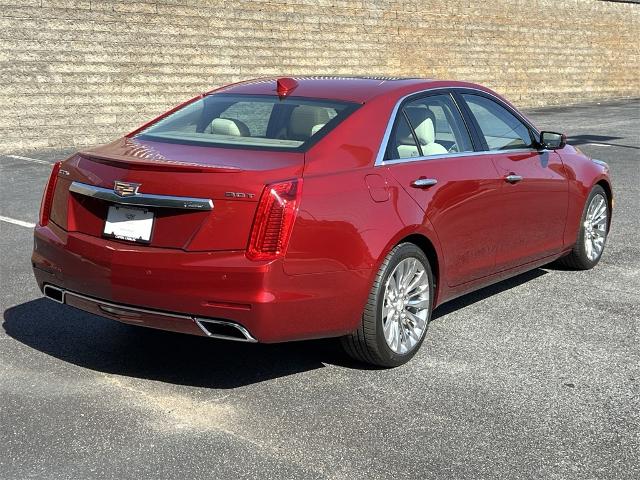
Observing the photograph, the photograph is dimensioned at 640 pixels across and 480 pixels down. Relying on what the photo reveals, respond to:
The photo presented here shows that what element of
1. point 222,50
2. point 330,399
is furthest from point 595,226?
point 222,50

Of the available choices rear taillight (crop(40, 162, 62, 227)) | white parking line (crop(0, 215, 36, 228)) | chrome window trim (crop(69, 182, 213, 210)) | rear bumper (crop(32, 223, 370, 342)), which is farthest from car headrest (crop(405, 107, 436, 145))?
white parking line (crop(0, 215, 36, 228))

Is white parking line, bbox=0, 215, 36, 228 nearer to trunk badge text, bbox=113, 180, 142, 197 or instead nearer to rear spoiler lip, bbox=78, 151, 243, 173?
rear spoiler lip, bbox=78, 151, 243, 173

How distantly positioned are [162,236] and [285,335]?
744mm

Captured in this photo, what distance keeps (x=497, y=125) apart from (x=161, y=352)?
105 inches

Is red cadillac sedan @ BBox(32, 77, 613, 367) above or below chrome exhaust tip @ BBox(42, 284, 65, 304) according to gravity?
above

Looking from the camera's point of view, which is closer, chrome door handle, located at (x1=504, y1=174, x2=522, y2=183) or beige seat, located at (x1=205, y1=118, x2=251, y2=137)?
beige seat, located at (x1=205, y1=118, x2=251, y2=137)

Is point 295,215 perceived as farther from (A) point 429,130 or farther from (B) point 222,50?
(B) point 222,50

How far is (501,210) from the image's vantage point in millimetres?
5973

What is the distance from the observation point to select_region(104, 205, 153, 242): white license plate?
14.9ft

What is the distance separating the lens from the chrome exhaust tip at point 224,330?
4456 mm

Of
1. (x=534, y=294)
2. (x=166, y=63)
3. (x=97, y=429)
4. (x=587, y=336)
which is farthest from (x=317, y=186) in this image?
(x=166, y=63)

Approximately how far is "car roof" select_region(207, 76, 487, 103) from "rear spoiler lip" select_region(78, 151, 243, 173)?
1107 mm

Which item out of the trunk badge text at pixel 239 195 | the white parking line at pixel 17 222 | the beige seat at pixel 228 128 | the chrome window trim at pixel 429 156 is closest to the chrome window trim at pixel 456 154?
the chrome window trim at pixel 429 156

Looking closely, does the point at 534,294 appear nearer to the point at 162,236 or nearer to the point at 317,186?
the point at 317,186
